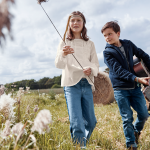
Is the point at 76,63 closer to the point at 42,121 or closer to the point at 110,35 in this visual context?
the point at 110,35

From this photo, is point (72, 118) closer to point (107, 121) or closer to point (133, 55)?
point (133, 55)

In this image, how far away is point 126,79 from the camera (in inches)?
100

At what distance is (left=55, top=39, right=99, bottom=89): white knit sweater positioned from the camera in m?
2.36

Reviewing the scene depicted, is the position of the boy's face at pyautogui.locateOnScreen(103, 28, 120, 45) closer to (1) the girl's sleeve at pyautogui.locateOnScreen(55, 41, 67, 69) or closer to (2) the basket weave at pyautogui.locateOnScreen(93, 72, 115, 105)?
(1) the girl's sleeve at pyautogui.locateOnScreen(55, 41, 67, 69)

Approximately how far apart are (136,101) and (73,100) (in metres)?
1.03

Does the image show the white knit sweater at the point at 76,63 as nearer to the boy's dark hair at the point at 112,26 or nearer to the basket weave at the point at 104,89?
the boy's dark hair at the point at 112,26

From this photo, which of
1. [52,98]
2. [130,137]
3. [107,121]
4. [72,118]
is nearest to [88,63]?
[72,118]

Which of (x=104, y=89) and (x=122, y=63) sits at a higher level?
(x=104, y=89)

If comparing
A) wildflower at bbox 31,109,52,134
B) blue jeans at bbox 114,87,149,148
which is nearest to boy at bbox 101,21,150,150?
blue jeans at bbox 114,87,149,148

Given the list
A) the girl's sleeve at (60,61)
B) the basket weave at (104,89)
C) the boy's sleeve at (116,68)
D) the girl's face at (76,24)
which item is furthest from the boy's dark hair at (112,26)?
the basket weave at (104,89)

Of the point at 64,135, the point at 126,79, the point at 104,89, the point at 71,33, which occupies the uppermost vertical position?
the point at 71,33

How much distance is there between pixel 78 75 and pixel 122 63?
0.82 m

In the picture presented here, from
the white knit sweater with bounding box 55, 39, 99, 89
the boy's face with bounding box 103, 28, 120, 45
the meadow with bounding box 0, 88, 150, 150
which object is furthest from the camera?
the boy's face with bounding box 103, 28, 120, 45

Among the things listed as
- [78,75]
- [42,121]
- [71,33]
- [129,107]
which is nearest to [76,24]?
[71,33]
